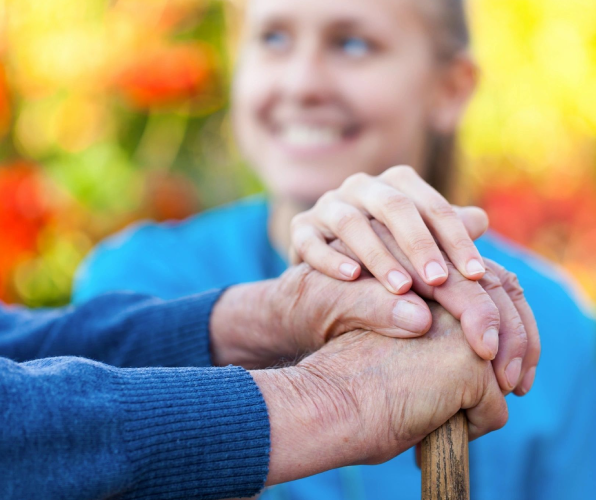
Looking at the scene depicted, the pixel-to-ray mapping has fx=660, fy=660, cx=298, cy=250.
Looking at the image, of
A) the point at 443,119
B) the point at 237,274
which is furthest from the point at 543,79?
the point at 237,274

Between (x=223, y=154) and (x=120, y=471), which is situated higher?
(x=120, y=471)

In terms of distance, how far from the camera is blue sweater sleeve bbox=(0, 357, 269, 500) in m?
0.48

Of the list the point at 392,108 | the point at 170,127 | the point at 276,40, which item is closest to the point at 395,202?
the point at 392,108

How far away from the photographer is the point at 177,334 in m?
0.78

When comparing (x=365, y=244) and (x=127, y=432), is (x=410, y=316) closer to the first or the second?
(x=365, y=244)

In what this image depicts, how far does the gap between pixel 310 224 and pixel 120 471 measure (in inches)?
14.6

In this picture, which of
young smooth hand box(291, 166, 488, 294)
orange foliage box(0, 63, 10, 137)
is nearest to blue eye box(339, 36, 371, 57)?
young smooth hand box(291, 166, 488, 294)

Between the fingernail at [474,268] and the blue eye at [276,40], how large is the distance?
0.84 metres

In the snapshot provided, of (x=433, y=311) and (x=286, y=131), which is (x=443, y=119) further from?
(x=433, y=311)

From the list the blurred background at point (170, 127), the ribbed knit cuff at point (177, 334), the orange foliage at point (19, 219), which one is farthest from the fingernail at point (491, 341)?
the orange foliage at point (19, 219)

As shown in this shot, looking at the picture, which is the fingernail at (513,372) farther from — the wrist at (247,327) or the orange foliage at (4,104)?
the orange foliage at (4,104)

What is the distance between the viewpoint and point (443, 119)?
57.2 inches

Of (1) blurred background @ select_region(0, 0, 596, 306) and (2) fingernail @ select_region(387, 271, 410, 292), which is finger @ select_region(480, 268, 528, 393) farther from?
(1) blurred background @ select_region(0, 0, 596, 306)

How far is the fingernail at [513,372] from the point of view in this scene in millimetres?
627
